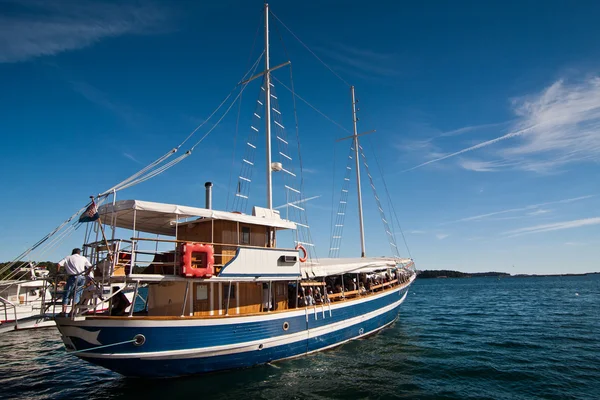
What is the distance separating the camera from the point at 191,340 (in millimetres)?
12977

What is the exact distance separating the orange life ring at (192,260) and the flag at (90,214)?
3041mm

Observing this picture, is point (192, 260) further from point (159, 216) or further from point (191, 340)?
point (191, 340)

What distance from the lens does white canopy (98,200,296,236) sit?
509 inches

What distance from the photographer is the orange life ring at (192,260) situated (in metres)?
12.9

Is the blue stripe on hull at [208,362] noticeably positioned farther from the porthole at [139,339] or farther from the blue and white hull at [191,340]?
the porthole at [139,339]

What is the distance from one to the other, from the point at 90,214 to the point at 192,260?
3.73 metres

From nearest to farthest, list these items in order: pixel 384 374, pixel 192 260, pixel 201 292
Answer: pixel 192 260 < pixel 201 292 < pixel 384 374

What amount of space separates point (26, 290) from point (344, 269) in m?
33.4

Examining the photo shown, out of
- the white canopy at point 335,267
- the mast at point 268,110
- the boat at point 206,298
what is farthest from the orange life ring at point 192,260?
the mast at point 268,110

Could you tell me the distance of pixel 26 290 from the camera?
1404 inches

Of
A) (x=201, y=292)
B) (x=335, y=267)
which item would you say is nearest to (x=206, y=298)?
(x=201, y=292)

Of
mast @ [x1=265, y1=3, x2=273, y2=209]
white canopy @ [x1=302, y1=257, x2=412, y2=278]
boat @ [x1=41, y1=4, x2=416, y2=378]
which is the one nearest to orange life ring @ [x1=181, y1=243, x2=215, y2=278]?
boat @ [x1=41, y1=4, x2=416, y2=378]

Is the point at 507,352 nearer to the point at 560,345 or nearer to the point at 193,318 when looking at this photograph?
the point at 560,345

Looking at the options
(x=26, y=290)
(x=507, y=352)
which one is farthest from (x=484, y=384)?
(x=26, y=290)
